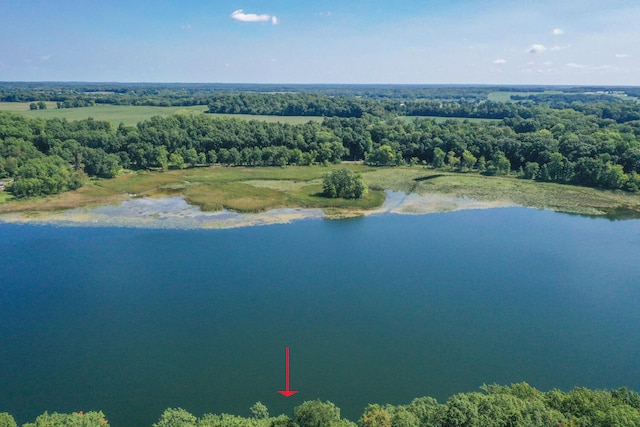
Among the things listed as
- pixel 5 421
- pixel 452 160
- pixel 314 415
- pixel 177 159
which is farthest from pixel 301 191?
pixel 5 421

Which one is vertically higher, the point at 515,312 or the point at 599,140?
the point at 599,140

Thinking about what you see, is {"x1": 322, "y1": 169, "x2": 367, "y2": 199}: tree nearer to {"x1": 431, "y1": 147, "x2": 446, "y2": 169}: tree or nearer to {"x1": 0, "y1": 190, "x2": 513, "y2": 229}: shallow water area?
{"x1": 0, "y1": 190, "x2": 513, "y2": 229}: shallow water area

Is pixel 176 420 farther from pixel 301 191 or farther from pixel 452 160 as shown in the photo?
pixel 452 160

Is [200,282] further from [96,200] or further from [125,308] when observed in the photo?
[96,200]

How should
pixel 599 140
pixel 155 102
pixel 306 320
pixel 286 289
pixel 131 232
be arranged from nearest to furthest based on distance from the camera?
pixel 306 320 → pixel 286 289 → pixel 131 232 → pixel 599 140 → pixel 155 102

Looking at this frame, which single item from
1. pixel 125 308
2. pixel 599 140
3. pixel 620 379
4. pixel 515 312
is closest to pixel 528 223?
pixel 515 312

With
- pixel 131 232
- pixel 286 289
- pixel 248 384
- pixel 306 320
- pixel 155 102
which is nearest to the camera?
pixel 248 384

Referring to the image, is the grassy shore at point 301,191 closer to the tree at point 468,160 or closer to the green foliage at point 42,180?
the green foliage at point 42,180

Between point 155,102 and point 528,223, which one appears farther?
point 155,102
